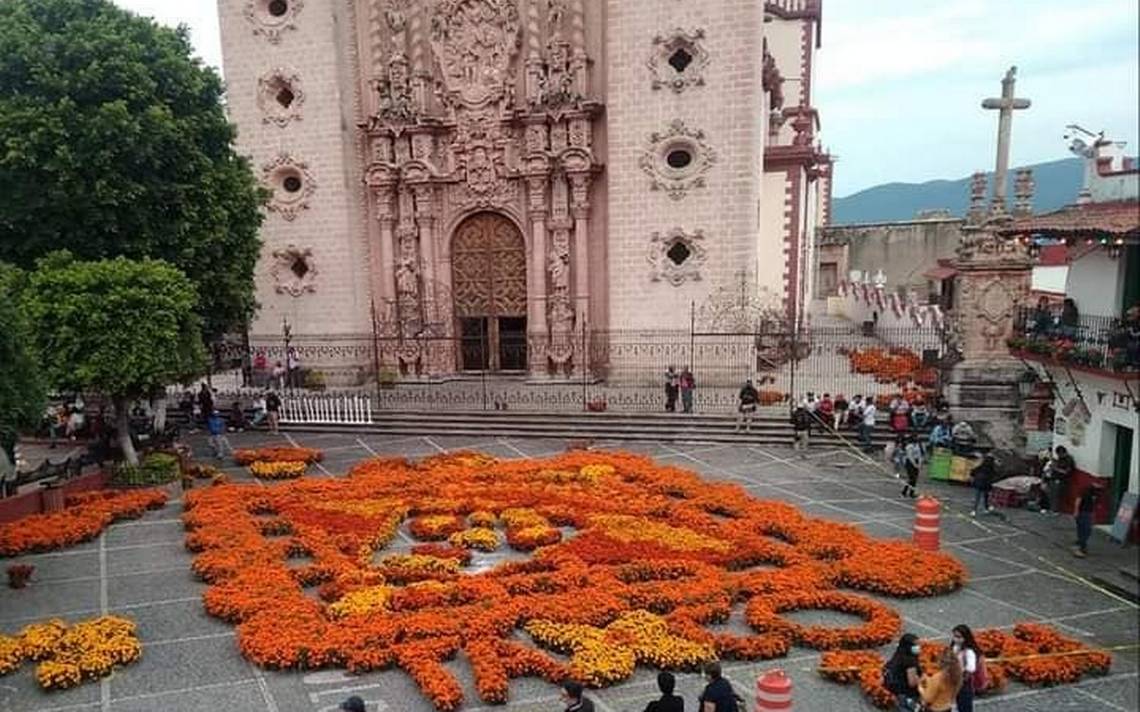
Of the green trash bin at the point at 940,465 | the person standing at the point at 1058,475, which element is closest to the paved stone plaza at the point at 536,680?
the green trash bin at the point at 940,465

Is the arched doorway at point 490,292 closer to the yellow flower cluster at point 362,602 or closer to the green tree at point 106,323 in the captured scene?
the green tree at point 106,323

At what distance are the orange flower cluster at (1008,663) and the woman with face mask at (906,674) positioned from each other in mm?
738

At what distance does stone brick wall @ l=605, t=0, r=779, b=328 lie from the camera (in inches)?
995

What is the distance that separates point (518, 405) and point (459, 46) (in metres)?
12.8

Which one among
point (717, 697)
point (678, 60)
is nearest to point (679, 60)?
point (678, 60)

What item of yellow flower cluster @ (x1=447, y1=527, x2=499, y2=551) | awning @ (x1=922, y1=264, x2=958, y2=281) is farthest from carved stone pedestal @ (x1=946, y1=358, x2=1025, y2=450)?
awning @ (x1=922, y1=264, x2=958, y2=281)

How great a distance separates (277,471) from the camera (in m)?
18.9

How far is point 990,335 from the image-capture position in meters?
21.0

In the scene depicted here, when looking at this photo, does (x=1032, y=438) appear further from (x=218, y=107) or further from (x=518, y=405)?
(x=218, y=107)

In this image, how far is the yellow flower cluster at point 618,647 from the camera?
957cm

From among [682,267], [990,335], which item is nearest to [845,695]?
[990,335]

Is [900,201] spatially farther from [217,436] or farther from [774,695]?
[774,695]

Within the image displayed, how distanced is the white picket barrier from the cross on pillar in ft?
62.1

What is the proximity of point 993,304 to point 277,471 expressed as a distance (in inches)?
737
